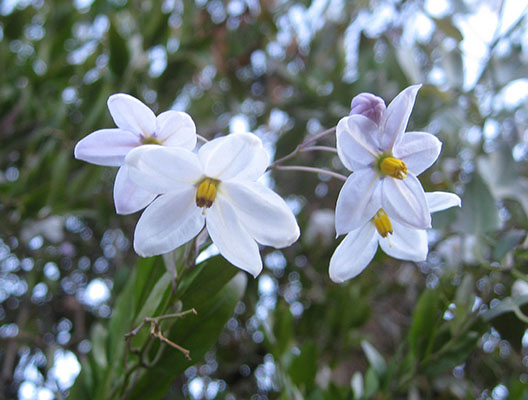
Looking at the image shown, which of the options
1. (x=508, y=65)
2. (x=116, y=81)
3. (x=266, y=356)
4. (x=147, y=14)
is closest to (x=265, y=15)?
(x=147, y=14)

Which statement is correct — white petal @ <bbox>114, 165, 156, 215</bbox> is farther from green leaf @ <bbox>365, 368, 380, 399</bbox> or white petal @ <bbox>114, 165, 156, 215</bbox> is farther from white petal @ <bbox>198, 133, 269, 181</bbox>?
green leaf @ <bbox>365, 368, 380, 399</bbox>

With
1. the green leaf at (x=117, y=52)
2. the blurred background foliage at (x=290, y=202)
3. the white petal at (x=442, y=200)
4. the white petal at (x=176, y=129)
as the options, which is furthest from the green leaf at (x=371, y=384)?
the green leaf at (x=117, y=52)

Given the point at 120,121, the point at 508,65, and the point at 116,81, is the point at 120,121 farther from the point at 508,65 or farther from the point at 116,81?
the point at 508,65

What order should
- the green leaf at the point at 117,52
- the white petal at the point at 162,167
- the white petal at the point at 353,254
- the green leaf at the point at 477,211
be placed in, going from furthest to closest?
the green leaf at the point at 117,52
the green leaf at the point at 477,211
the white petal at the point at 353,254
the white petal at the point at 162,167

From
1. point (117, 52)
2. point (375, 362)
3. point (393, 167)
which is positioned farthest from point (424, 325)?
point (117, 52)

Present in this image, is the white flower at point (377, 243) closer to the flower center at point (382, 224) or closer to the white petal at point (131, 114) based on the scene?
the flower center at point (382, 224)

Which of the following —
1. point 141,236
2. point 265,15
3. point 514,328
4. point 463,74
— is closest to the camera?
point 141,236

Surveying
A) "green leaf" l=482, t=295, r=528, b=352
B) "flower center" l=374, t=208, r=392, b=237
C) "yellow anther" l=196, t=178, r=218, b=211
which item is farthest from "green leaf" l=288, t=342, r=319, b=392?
"yellow anther" l=196, t=178, r=218, b=211
